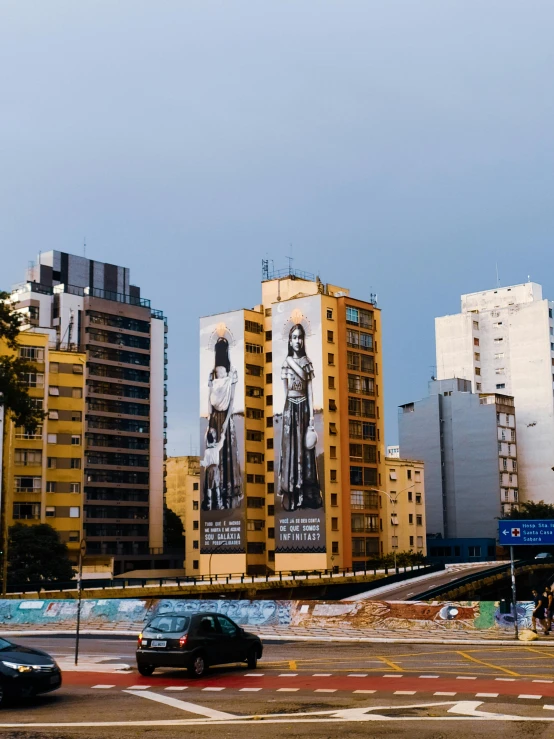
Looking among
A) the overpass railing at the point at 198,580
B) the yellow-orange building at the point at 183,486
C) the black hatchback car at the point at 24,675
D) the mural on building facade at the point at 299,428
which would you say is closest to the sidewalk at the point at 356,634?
the black hatchback car at the point at 24,675

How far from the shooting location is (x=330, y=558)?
4158 inches

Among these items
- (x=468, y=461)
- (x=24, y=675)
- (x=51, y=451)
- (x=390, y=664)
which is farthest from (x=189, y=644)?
(x=468, y=461)

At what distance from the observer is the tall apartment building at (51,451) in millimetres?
106500

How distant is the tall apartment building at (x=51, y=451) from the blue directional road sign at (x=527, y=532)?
7878cm

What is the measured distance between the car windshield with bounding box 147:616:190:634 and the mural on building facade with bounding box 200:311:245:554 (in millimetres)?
89866

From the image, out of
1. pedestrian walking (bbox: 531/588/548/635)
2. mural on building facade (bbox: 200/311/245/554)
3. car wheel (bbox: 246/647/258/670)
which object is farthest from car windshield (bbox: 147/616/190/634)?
mural on building facade (bbox: 200/311/245/554)

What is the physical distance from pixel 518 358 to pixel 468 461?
792 inches

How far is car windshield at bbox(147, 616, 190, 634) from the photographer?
22891 mm

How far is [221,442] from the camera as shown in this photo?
117 meters

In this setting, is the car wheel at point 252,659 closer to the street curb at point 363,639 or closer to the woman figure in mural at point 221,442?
the street curb at point 363,639

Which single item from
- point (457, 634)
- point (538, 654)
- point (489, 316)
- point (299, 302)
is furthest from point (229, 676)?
point (489, 316)

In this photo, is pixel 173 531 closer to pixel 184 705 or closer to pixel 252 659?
pixel 252 659

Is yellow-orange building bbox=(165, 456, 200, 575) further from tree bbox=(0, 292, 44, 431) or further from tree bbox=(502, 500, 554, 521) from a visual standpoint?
tree bbox=(0, 292, 44, 431)

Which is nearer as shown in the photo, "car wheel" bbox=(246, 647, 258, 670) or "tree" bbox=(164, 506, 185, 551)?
"car wheel" bbox=(246, 647, 258, 670)
